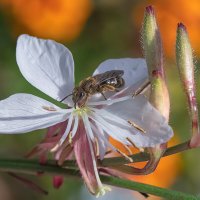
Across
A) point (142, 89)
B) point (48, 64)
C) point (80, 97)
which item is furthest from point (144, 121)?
point (48, 64)

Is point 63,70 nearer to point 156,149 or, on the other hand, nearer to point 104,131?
point 104,131

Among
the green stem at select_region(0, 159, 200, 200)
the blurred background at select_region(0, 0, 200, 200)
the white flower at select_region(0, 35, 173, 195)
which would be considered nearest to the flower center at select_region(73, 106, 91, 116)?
the white flower at select_region(0, 35, 173, 195)

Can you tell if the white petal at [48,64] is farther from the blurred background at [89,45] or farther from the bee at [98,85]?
the blurred background at [89,45]

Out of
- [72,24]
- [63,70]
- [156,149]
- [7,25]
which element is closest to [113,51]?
[72,24]

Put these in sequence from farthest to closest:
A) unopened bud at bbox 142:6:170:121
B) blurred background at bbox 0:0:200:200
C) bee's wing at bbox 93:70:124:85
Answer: blurred background at bbox 0:0:200:200
bee's wing at bbox 93:70:124:85
unopened bud at bbox 142:6:170:121

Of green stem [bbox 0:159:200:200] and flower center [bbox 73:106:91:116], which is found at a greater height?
flower center [bbox 73:106:91:116]

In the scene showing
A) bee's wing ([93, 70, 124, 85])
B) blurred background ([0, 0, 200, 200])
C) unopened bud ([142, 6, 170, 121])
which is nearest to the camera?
unopened bud ([142, 6, 170, 121])

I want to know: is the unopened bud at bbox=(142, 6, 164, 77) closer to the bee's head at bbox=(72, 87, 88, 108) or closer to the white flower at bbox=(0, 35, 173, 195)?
the white flower at bbox=(0, 35, 173, 195)
